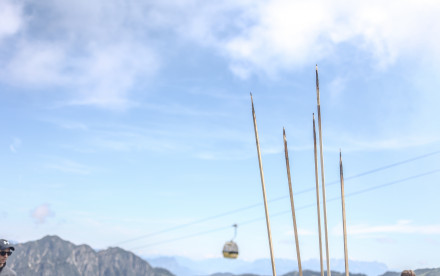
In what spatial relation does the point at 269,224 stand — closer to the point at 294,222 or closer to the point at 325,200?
the point at 294,222

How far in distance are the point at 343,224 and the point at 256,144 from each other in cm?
657

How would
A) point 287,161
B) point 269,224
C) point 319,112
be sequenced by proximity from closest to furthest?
point 269,224, point 287,161, point 319,112

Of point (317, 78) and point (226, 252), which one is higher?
point (317, 78)

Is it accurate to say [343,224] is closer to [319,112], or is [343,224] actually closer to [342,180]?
[342,180]

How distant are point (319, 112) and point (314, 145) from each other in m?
1.89

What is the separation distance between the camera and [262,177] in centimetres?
2430

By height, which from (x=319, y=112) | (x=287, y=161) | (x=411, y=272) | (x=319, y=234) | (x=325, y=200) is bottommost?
(x=411, y=272)

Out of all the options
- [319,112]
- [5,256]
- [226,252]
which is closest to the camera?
[5,256]

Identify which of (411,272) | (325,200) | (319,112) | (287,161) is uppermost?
(319,112)

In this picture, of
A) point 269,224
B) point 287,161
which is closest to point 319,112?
point 287,161

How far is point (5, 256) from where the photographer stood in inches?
498

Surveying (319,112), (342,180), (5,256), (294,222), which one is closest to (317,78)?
(319,112)

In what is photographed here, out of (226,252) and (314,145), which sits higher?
(314,145)

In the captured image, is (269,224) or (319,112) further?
(319,112)
